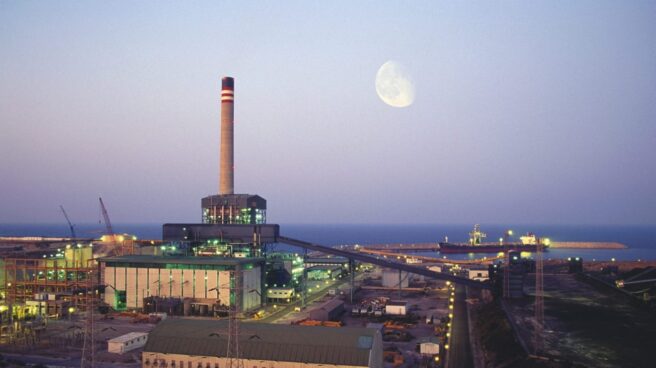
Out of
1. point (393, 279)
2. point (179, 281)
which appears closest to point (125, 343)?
point (179, 281)

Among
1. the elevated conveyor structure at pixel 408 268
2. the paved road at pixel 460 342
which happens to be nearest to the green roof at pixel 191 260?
the elevated conveyor structure at pixel 408 268

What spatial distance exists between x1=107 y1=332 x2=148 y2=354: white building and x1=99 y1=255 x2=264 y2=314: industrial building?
15589mm

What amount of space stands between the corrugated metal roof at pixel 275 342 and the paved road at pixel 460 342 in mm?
8284

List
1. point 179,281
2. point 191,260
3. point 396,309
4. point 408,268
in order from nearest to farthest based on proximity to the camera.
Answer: point 396,309 < point 179,281 < point 191,260 < point 408,268

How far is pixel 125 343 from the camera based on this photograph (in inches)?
1786

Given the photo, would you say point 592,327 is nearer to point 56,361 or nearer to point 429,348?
point 429,348

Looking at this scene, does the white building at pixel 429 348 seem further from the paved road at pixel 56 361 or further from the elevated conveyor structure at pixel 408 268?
the elevated conveyor structure at pixel 408 268

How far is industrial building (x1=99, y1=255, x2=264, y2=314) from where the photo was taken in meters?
64.4

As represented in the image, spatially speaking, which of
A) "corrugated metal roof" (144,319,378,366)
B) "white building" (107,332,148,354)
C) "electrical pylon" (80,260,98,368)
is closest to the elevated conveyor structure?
"white building" (107,332,148,354)

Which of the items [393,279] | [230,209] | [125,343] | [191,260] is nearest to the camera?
[125,343]

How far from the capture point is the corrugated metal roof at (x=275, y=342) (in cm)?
3562

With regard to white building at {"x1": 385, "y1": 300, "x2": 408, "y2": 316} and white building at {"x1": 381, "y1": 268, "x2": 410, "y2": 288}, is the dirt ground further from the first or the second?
white building at {"x1": 381, "y1": 268, "x2": 410, "y2": 288}

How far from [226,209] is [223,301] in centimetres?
2452

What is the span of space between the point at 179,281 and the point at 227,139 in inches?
1251
